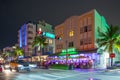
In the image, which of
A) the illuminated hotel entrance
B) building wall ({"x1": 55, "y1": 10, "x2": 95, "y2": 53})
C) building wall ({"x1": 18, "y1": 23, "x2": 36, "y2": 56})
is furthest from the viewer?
building wall ({"x1": 18, "y1": 23, "x2": 36, "y2": 56})

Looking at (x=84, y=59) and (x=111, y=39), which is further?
(x=84, y=59)

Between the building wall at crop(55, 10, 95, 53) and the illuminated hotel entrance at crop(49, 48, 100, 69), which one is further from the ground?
the building wall at crop(55, 10, 95, 53)

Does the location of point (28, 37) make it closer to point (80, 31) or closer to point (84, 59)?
point (80, 31)

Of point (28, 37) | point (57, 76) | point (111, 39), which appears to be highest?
point (28, 37)

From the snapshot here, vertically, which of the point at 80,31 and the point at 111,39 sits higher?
the point at 80,31

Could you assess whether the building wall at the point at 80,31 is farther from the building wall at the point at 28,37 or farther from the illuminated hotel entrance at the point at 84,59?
the building wall at the point at 28,37

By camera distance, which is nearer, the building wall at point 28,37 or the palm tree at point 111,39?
the palm tree at point 111,39

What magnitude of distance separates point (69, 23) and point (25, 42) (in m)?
72.2

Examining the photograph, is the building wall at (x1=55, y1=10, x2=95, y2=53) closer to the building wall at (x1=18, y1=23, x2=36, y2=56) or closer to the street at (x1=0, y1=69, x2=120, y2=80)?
the street at (x1=0, y1=69, x2=120, y2=80)

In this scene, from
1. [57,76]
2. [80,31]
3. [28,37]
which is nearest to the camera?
[57,76]

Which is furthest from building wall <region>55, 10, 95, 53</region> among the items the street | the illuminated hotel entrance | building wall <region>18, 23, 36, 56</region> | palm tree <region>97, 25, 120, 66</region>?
building wall <region>18, 23, 36, 56</region>

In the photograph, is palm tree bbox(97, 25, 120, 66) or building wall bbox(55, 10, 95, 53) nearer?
palm tree bbox(97, 25, 120, 66)

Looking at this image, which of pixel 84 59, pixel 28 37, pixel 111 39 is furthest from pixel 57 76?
pixel 28 37

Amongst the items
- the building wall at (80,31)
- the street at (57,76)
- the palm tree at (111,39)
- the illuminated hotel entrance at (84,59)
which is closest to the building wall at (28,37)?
the building wall at (80,31)
